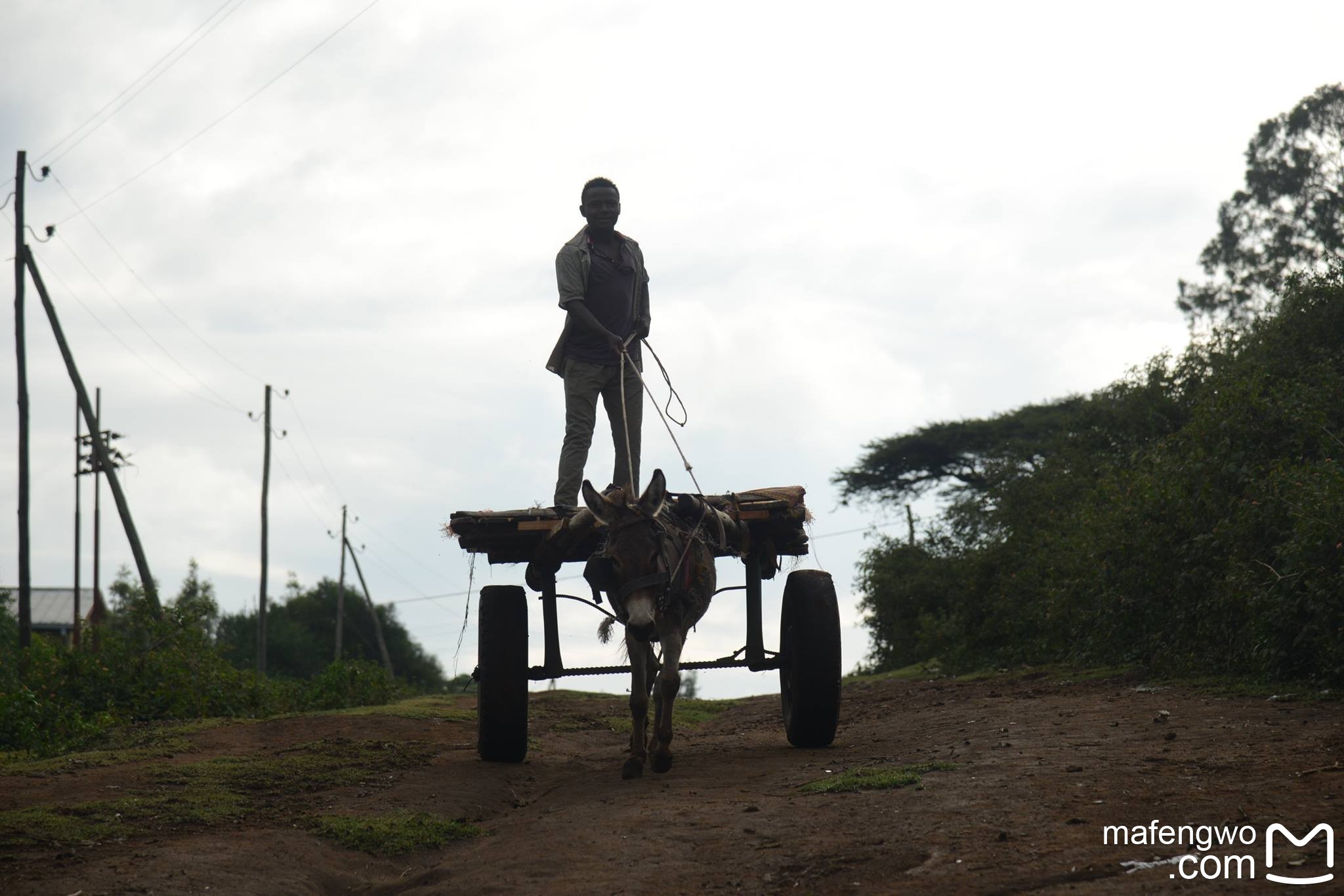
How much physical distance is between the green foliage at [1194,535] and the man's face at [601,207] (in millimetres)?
5491

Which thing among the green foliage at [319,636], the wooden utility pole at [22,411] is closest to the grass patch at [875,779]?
the wooden utility pole at [22,411]

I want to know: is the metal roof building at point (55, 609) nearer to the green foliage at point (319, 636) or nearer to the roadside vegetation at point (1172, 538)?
the green foliage at point (319, 636)

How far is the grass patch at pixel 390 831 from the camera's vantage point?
6371 mm

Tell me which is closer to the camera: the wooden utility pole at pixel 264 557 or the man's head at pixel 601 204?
the man's head at pixel 601 204

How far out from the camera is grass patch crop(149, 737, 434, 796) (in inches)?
308

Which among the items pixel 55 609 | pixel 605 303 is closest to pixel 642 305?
pixel 605 303

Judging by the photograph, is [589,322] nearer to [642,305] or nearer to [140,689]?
[642,305]

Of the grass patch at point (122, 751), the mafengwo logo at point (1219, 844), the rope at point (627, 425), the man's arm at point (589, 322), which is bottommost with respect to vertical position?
the mafengwo logo at point (1219, 844)

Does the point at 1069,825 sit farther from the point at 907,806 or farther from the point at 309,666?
the point at 309,666

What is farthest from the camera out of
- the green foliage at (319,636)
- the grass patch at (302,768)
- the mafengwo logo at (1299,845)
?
the green foliage at (319,636)

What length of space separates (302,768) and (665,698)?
2611 mm

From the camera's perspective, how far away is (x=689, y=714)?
46.4 feet

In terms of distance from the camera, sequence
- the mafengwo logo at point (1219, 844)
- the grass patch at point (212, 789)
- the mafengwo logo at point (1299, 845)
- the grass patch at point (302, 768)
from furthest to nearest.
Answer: the grass patch at point (302, 768), the grass patch at point (212, 789), the mafengwo logo at point (1219, 844), the mafengwo logo at point (1299, 845)

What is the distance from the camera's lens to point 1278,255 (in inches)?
1292
